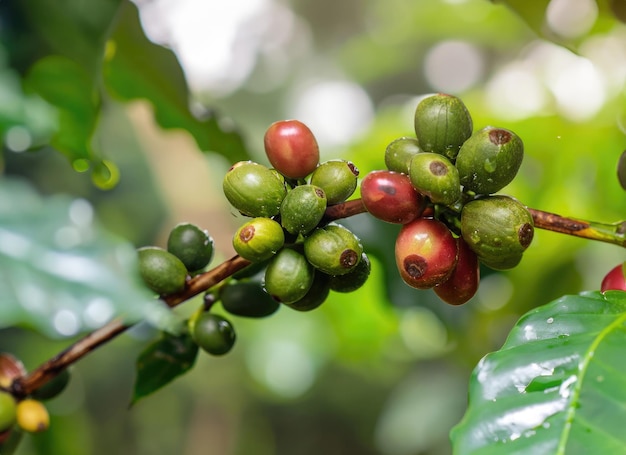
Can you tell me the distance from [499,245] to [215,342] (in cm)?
35

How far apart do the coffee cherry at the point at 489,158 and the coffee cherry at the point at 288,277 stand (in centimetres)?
19

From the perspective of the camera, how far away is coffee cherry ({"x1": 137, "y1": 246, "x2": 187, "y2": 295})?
0.76 meters

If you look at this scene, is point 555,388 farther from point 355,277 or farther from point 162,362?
point 162,362

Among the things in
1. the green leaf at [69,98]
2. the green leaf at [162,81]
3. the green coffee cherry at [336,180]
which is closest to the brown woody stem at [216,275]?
the green coffee cherry at [336,180]

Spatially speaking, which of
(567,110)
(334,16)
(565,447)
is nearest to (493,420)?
(565,447)

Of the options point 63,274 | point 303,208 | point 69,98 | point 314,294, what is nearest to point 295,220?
point 303,208

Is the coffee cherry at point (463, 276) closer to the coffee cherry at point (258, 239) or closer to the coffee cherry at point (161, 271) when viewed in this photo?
the coffee cherry at point (258, 239)

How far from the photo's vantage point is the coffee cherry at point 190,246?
2.66 ft

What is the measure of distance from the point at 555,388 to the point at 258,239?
0.31 meters

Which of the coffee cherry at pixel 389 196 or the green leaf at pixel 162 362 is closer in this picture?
the coffee cherry at pixel 389 196

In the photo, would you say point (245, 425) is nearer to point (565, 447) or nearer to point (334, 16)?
point (334, 16)

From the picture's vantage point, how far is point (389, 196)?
0.68 meters

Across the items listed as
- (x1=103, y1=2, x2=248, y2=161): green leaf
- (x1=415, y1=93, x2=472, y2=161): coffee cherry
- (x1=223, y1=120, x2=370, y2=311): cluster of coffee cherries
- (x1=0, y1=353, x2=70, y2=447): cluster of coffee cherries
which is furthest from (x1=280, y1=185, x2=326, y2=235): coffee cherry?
(x1=103, y1=2, x2=248, y2=161): green leaf

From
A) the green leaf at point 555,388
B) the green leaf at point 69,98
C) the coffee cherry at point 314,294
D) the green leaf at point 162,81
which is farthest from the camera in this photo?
the green leaf at point 162,81
